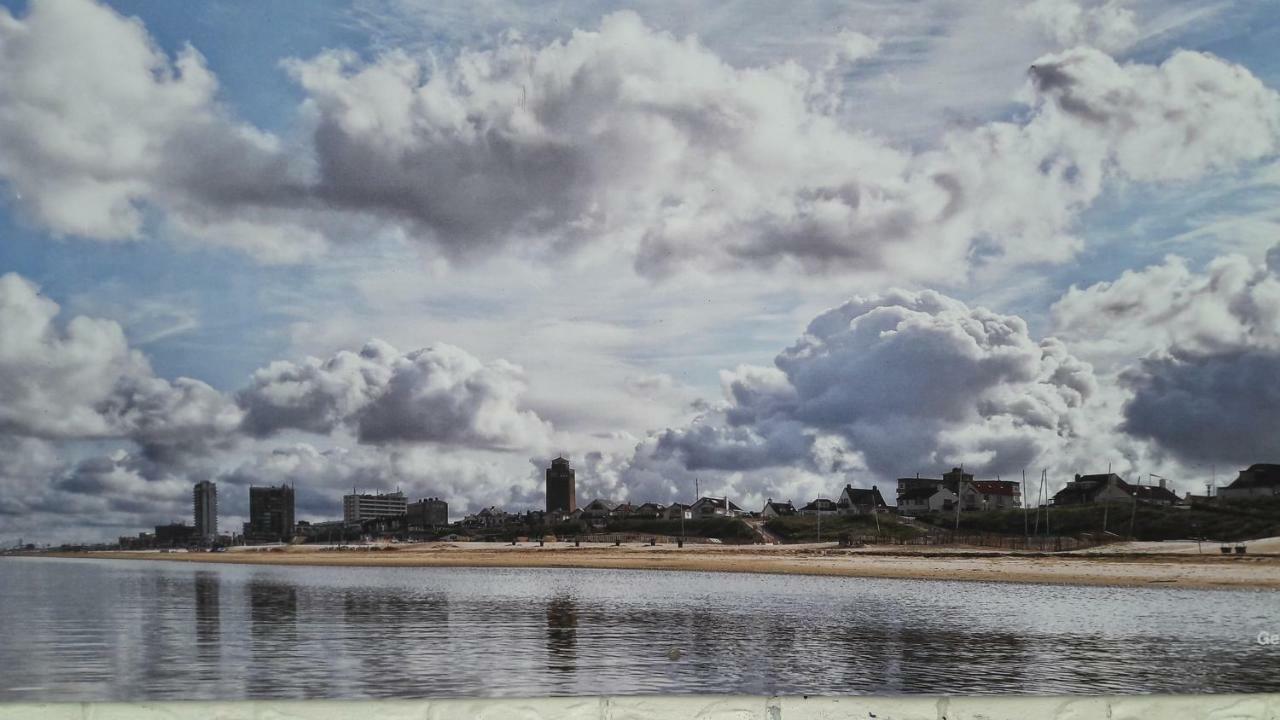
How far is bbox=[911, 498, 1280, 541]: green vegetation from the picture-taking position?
328 ft

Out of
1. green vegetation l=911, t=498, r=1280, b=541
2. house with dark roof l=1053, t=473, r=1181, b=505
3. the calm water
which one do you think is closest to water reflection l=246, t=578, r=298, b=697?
the calm water

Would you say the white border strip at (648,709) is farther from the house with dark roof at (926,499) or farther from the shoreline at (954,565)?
the house with dark roof at (926,499)

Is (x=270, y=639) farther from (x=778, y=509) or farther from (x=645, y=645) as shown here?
(x=778, y=509)

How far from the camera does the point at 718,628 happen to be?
3241cm

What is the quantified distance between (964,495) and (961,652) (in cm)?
13876

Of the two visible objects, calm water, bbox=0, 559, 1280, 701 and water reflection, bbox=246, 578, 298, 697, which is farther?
water reflection, bbox=246, 578, 298, 697

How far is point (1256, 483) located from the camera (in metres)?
129

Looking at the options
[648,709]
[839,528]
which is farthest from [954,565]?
[648,709]

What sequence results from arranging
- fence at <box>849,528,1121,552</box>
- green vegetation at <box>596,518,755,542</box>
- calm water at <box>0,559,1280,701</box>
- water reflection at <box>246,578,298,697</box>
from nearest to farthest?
calm water at <box>0,559,1280,701</box>
water reflection at <box>246,578,298,697</box>
fence at <box>849,528,1121,552</box>
green vegetation at <box>596,518,755,542</box>

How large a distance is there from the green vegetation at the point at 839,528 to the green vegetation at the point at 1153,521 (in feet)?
29.8


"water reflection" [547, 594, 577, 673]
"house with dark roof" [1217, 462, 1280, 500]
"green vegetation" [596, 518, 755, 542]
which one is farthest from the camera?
"green vegetation" [596, 518, 755, 542]

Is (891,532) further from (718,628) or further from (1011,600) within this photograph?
(718,628)

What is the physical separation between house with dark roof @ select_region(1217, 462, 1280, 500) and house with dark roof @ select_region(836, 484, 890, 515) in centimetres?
5645

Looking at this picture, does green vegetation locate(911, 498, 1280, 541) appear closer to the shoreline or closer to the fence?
the fence
